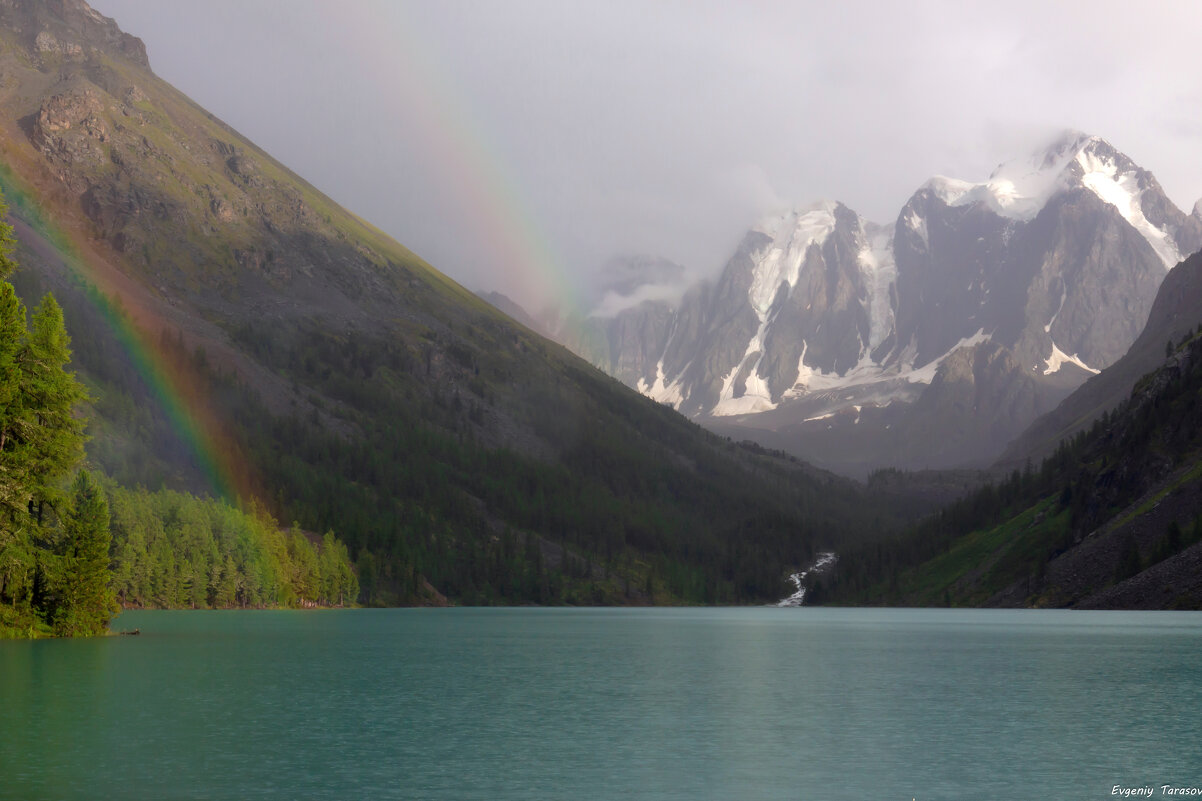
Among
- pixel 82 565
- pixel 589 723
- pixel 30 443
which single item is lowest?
pixel 589 723

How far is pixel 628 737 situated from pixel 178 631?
298ft

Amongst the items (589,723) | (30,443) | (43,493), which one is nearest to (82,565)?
(43,493)

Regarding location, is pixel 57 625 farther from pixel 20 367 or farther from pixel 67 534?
pixel 20 367

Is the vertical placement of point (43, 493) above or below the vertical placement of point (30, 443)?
below

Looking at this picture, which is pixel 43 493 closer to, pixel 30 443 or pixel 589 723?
pixel 30 443

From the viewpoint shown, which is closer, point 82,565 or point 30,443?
point 30,443

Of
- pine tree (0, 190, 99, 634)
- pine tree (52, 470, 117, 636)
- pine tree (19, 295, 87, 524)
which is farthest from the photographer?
pine tree (52, 470, 117, 636)

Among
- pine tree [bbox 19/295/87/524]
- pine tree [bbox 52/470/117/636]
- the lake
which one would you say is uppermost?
pine tree [bbox 19/295/87/524]

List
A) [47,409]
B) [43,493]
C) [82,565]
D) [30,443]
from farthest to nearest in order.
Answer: [82,565] < [47,409] < [43,493] < [30,443]

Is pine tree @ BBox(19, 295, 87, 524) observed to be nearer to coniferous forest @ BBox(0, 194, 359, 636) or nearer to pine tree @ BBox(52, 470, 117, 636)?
coniferous forest @ BBox(0, 194, 359, 636)

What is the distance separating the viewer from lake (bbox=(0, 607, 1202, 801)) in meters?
41.3

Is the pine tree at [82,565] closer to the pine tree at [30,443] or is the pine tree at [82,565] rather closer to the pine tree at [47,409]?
the pine tree at [30,443]

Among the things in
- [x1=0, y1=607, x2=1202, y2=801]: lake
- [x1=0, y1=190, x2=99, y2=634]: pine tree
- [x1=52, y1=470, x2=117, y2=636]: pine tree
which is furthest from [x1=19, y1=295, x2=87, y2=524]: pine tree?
[x1=0, y1=607, x2=1202, y2=801]: lake

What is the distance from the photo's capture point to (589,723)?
57.0 metres
